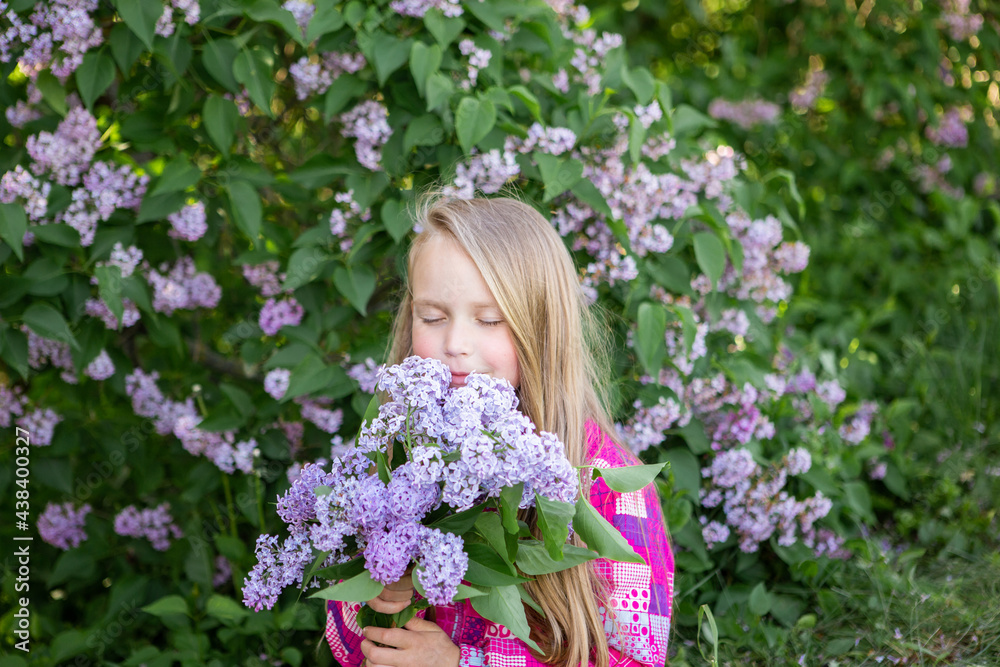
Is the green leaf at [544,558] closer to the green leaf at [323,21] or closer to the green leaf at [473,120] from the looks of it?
the green leaf at [473,120]

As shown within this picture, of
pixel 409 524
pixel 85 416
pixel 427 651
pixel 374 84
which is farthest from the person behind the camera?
pixel 85 416

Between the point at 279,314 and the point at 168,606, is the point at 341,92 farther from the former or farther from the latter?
the point at 168,606

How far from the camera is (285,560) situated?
1187 millimetres

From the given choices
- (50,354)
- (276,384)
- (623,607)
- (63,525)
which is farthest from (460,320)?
(63,525)

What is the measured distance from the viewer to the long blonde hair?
1.44 m

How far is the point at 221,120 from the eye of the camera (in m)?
2.06

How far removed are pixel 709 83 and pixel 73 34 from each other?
2.63m

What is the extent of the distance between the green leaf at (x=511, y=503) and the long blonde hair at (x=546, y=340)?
1.18 feet

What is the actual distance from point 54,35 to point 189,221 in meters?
0.52

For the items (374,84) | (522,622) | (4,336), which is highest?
(374,84)

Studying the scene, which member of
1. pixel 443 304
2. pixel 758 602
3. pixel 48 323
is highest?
pixel 443 304

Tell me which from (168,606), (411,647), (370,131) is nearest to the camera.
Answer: (411,647)

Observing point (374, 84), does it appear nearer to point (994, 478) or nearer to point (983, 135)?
point (994, 478)

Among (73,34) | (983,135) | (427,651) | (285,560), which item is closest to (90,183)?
(73,34)
